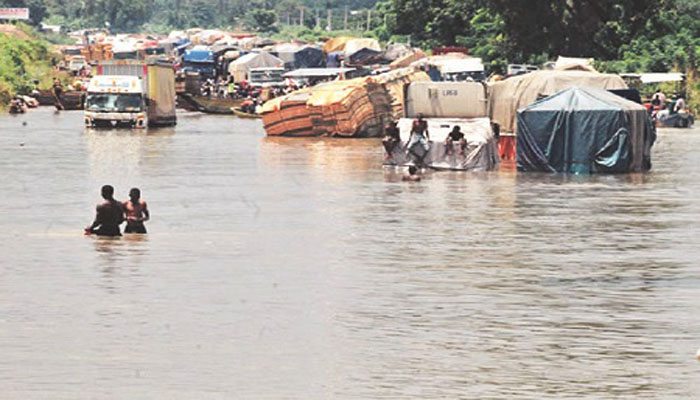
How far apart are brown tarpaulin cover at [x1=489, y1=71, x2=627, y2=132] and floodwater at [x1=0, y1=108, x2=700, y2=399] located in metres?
8.50

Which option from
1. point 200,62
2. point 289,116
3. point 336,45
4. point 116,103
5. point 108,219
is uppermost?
point 108,219

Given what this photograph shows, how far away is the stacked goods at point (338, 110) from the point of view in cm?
5916

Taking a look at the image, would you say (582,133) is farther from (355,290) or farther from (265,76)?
(265,76)

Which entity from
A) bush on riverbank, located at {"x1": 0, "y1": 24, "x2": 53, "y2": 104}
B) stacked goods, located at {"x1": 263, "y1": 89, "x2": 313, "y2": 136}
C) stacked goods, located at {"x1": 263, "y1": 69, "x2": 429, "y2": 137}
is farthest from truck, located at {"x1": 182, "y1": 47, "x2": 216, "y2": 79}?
stacked goods, located at {"x1": 263, "y1": 69, "x2": 429, "y2": 137}

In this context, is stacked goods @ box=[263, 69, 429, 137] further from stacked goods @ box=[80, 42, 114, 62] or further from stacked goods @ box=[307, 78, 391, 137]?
stacked goods @ box=[80, 42, 114, 62]

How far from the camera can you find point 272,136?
2405 inches

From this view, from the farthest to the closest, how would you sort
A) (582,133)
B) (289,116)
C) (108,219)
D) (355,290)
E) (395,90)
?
(395,90)
(289,116)
(582,133)
(108,219)
(355,290)

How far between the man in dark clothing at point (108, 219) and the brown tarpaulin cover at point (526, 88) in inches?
935

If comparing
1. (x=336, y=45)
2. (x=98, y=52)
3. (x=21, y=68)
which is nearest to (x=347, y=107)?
(x=21, y=68)

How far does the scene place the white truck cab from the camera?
62688mm

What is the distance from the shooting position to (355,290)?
19.5 metres

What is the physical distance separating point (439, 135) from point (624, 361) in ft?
89.8

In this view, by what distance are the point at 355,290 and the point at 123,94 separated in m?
45.0

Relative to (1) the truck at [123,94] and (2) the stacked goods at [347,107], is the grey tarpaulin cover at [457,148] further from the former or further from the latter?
(1) the truck at [123,94]
